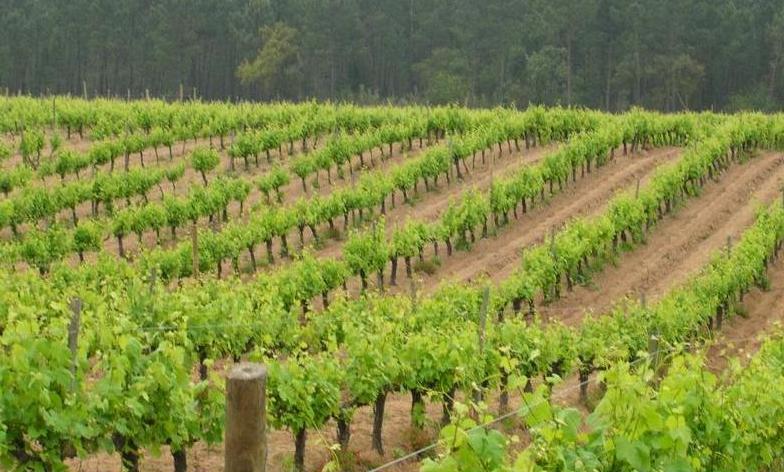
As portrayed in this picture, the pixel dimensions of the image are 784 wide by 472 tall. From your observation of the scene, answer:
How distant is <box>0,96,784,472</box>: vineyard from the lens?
26.9 feet

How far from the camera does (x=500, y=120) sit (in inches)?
1522

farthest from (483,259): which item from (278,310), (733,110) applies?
(733,110)

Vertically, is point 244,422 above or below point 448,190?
above

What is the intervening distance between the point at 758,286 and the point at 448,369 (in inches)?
545

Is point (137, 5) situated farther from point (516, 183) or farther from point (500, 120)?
point (516, 183)

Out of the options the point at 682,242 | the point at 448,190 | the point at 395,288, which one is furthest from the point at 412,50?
the point at 395,288

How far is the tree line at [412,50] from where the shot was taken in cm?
6700

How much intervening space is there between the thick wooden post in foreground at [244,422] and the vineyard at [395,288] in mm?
1148

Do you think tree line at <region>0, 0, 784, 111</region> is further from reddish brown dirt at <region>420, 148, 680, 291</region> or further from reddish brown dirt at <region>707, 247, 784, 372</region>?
reddish brown dirt at <region>707, 247, 784, 372</region>

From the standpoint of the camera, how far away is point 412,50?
80.0m

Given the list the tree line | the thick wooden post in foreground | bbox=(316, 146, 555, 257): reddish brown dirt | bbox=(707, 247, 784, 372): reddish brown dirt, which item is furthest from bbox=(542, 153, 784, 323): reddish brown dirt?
the tree line

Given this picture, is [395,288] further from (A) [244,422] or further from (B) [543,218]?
(A) [244,422]

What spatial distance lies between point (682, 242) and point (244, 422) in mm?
23801

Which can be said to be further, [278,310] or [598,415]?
[278,310]
